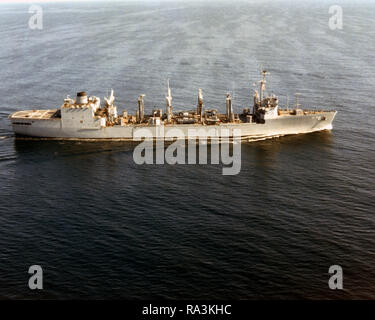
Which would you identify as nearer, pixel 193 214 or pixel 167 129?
Answer: pixel 193 214

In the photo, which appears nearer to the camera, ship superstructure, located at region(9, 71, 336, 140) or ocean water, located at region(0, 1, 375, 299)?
ocean water, located at region(0, 1, 375, 299)

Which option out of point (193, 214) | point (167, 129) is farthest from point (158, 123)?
point (193, 214)

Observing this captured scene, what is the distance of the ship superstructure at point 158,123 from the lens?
314ft

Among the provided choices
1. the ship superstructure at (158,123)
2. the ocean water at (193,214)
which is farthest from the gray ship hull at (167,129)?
the ocean water at (193,214)

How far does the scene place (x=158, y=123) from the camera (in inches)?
3760

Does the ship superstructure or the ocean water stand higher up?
the ship superstructure

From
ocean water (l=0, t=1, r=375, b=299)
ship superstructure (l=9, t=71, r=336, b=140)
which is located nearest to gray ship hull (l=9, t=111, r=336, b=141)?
ship superstructure (l=9, t=71, r=336, b=140)

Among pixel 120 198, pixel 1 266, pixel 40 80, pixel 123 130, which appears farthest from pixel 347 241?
pixel 40 80

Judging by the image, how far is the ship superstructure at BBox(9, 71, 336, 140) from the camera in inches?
3772

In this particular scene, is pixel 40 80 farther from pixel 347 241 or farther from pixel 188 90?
pixel 347 241

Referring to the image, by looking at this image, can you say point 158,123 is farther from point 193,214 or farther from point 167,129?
point 193,214

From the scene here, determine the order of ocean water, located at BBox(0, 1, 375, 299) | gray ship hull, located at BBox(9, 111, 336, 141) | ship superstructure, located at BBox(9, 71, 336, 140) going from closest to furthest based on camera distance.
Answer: ocean water, located at BBox(0, 1, 375, 299)
gray ship hull, located at BBox(9, 111, 336, 141)
ship superstructure, located at BBox(9, 71, 336, 140)

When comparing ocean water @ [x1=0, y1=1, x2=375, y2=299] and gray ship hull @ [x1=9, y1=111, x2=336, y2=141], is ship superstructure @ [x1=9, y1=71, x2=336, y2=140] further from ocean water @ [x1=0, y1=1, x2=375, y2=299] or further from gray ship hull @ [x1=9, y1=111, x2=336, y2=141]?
ocean water @ [x1=0, y1=1, x2=375, y2=299]

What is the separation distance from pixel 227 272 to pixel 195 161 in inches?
1365
